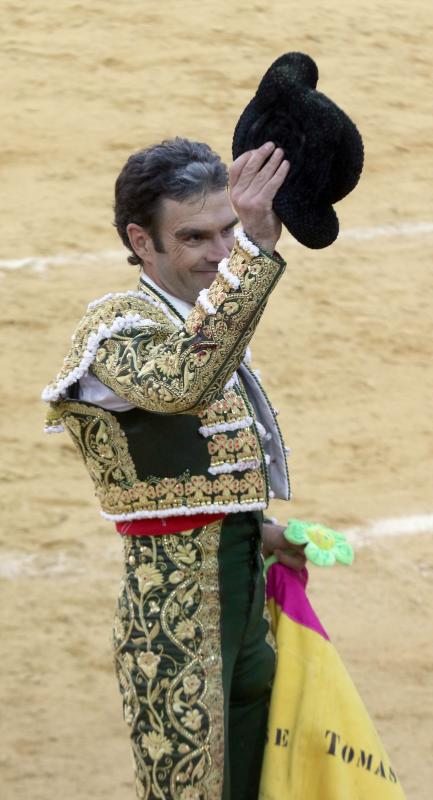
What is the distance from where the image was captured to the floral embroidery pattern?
3.15 m

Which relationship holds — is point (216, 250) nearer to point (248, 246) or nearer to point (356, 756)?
point (248, 246)

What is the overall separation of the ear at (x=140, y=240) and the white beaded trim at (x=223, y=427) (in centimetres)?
39

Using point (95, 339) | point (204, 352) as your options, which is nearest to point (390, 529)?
point (95, 339)

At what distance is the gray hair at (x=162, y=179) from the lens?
3.16 metres

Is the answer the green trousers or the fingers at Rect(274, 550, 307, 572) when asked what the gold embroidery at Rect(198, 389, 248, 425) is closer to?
the green trousers

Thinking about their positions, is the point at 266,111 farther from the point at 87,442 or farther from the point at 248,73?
the point at 248,73

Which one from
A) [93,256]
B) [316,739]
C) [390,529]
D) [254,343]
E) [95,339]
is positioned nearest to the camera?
[95,339]

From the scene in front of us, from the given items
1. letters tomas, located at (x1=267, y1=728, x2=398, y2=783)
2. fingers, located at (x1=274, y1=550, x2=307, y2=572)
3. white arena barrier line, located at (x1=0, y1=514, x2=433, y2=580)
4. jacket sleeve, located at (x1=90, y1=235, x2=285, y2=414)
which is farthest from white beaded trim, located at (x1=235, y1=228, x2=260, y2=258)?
white arena barrier line, located at (x1=0, y1=514, x2=433, y2=580)

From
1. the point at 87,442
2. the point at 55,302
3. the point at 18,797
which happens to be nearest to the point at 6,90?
the point at 55,302

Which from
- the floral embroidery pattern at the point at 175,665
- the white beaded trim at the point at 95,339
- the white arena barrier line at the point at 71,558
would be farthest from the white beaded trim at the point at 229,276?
the white arena barrier line at the point at 71,558

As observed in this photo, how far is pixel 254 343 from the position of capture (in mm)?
7004

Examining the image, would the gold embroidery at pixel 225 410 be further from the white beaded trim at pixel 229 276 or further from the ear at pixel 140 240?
the white beaded trim at pixel 229 276

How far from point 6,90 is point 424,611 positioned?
4373 mm

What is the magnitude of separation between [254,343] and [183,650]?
390cm
